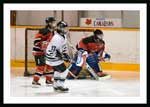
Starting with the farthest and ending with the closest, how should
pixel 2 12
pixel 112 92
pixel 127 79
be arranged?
pixel 127 79 < pixel 112 92 < pixel 2 12

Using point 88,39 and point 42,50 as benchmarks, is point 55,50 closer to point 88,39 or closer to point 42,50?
point 42,50

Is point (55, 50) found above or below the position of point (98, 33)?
below

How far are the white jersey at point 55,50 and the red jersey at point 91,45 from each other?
44 cm

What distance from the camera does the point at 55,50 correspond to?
4820 mm

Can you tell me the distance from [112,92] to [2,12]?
1430mm

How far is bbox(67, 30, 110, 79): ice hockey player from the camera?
17.4ft

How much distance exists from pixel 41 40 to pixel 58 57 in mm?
371

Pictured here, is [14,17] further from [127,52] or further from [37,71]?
[127,52]

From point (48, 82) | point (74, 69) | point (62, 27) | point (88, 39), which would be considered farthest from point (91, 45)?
point (48, 82)

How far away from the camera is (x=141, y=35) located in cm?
473

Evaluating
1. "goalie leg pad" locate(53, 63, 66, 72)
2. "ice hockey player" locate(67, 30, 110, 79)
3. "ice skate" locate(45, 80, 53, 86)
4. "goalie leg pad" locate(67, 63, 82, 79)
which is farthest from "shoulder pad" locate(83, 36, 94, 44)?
"ice skate" locate(45, 80, 53, 86)

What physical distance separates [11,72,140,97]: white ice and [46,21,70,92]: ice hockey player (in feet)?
0.29

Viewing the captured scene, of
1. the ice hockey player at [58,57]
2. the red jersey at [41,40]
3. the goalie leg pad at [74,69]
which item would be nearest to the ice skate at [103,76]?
the goalie leg pad at [74,69]

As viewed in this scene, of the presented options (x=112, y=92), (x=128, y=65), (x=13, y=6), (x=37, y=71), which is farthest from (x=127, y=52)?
(x=13, y=6)
